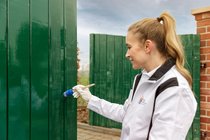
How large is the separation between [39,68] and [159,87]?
73cm

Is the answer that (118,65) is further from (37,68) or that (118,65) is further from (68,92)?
(37,68)

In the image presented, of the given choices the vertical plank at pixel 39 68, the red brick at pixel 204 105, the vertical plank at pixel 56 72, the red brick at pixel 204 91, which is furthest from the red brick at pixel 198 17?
the vertical plank at pixel 39 68

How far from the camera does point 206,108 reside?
15.6ft

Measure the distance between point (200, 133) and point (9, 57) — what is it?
3.96m

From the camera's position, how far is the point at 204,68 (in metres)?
4.83

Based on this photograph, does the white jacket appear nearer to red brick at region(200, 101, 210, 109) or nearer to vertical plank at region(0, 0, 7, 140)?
vertical plank at region(0, 0, 7, 140)

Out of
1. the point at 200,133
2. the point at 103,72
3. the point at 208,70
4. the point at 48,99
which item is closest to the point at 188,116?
the point at 48,99

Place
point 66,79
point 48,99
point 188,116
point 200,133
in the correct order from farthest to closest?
point 200,133
point 66,79
point 48,99
point 188,116

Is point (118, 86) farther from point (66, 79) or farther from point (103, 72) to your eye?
point (66, 79)

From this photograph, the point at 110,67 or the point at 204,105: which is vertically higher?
the point at 110,67

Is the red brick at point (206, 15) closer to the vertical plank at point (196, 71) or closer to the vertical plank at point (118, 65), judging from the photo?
the vertical plank at point (196, 71)

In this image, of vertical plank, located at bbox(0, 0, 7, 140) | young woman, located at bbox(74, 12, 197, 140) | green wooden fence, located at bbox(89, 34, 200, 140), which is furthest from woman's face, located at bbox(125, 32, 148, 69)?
green wooden fence, located at bbox(89, 34, 200, 140)

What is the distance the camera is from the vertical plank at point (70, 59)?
2.18m

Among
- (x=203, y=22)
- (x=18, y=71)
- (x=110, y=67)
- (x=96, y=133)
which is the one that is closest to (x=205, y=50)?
(x=203, y=22)
